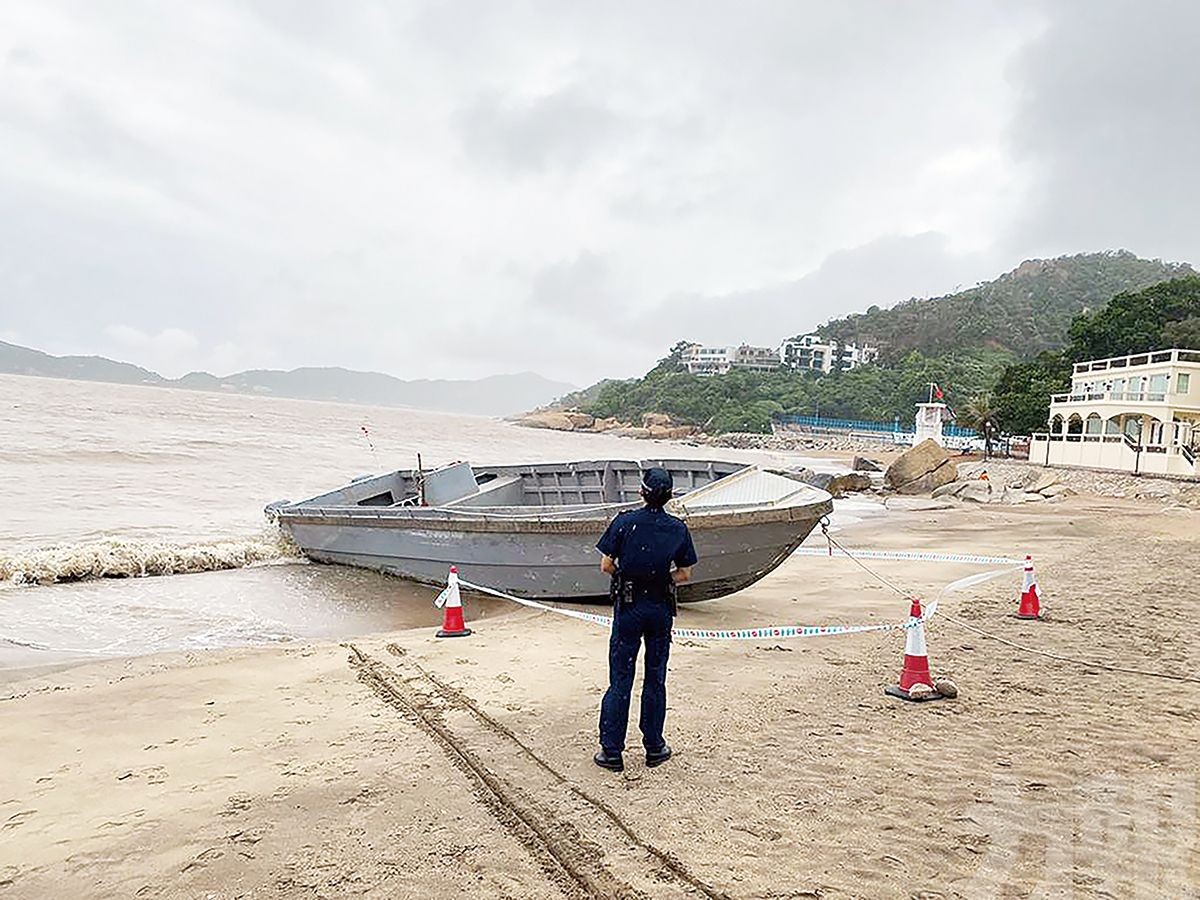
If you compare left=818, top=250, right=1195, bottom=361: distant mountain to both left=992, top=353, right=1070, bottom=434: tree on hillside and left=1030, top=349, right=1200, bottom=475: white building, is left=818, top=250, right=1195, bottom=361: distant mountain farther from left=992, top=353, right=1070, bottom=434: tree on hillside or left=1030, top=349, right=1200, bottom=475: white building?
left=1030, top=349, right=1200, bottom=475: white building

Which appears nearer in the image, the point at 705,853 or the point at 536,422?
the point at 705,853

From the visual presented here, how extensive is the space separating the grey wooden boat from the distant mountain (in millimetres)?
114571

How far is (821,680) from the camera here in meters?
6.11

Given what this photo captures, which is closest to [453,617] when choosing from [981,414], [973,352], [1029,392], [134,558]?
[134,558]

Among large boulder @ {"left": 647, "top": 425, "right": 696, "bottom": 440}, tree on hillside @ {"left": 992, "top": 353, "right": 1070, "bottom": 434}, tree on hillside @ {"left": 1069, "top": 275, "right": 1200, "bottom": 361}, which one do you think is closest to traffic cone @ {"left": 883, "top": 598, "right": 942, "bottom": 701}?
tree on hillside @ {"left": 992, "top": 353, "right": 1070, "bottom": 434}

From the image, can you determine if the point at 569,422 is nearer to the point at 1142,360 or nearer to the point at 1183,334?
the point at 1183,334

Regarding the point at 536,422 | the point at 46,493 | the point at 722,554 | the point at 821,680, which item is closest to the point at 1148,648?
the point at 821,680

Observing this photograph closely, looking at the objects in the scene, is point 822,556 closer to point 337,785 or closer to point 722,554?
point 722,554

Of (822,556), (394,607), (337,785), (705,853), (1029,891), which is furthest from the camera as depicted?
(822,556)

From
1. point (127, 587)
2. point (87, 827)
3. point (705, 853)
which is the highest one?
point (705, 853)

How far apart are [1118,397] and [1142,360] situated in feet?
13.7

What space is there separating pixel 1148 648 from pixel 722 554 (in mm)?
3969

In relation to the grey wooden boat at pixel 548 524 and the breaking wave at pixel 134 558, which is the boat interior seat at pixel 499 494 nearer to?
the grey wooden boat at pixel 548 524

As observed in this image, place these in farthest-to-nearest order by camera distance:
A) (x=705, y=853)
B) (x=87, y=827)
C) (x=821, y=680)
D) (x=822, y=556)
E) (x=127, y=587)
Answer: (x=822, y=556), (x=127, y=587), (x=821, y=680), (x=87, y=827), (x=705, y=853)
